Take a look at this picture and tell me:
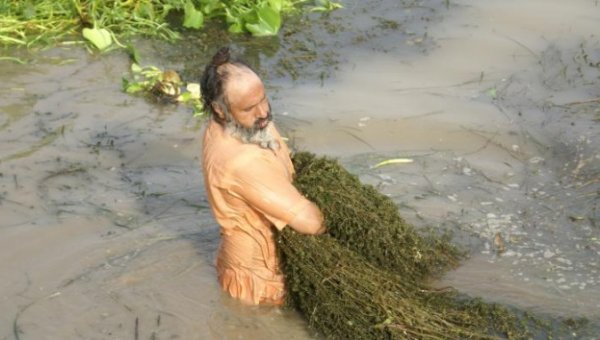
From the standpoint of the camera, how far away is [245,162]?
153 inches

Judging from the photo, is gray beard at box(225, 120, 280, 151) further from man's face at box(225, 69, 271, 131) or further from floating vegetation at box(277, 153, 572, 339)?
floating vegetation at box(277, 153, 572, 339)

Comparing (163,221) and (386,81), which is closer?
(163,221)

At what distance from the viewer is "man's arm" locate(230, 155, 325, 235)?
389 cm

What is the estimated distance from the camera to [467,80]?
7.09 metres

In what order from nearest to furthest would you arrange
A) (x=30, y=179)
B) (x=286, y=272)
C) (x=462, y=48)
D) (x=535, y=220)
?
(x=286, y=272), (x=535, y=220), (x=30, y=179), (x=462, y=48)

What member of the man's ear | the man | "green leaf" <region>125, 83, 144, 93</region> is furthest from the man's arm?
"green leaf" <region>125, 83, 144, 93</region>

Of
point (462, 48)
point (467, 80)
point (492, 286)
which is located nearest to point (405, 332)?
point (492, 286)

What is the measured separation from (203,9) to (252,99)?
4714 millimetres

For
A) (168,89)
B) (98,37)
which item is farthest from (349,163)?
(98,37)

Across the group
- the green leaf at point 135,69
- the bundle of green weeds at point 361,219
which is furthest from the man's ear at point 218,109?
the green leaf at point 135,69

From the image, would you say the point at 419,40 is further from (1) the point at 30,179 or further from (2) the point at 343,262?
(2) the point at 343,262

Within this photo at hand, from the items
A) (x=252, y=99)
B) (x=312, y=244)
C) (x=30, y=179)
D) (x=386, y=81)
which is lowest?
(x=30, y=179)

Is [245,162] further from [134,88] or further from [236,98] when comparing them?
[134,88]

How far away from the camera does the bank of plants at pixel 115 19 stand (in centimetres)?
802
